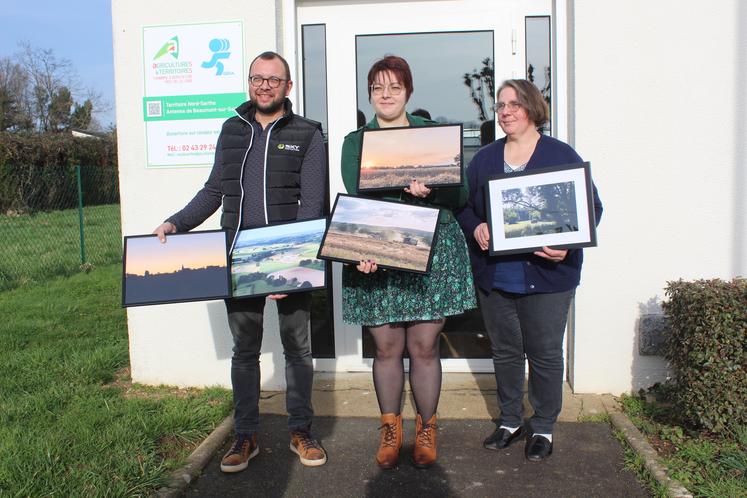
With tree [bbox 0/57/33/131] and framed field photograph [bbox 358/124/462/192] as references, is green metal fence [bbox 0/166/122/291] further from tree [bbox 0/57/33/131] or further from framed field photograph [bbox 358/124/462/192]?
tree [bbox 0/57/33/131]

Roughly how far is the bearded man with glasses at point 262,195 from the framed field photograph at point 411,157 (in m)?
0.34

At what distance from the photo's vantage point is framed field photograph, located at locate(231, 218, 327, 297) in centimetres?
309

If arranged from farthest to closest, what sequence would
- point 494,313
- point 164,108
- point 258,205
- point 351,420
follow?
1. point 164,108
2. point 351,420
3. point 494,313
4. point 258,205

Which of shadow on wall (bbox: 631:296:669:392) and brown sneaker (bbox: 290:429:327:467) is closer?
brown sneaker (bbox: 290:429:327:467)

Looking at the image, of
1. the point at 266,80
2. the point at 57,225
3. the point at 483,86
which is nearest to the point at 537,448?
the point at 266,80

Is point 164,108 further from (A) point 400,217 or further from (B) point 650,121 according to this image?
(B) point 650,121

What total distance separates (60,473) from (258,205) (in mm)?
1556

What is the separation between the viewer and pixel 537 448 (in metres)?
3.44

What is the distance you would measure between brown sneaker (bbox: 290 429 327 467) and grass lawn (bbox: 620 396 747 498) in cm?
171

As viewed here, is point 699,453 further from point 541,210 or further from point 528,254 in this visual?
point 541,210

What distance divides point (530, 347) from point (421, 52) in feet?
7.35

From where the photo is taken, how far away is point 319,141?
329 cm

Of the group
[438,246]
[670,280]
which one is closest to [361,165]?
[438,246]

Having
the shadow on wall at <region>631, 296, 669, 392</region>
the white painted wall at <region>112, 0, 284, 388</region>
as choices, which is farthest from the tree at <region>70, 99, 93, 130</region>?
the shadow on wall at <region>631, 296, 669, 392</region>
